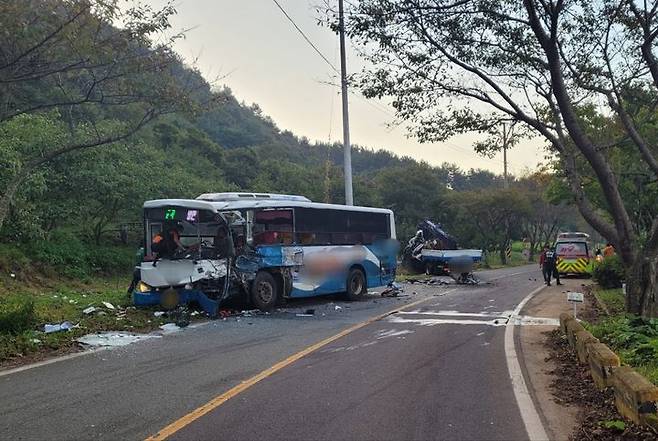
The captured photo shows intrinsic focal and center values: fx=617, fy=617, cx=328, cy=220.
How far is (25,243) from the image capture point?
2348 cm

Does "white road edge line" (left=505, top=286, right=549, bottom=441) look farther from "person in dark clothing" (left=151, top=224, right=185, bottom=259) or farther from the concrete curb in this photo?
"person in dark clothing" (left=151, top=224, right=185, bottom=259)

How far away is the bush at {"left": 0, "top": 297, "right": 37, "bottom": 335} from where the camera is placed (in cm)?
998

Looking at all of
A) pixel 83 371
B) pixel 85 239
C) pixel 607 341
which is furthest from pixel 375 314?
pixel 85 239

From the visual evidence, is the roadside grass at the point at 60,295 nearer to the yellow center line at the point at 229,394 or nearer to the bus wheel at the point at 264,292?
the bus wheel at the point at 264,292

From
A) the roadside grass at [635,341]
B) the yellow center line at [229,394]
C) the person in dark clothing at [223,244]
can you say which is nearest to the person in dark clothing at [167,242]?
the person in dark clothing at [223,244]

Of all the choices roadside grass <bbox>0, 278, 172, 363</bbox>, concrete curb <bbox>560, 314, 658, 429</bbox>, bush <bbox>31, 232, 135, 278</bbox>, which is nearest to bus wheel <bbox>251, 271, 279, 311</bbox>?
roadside grass <bbox>0, 278, 172, 363</bbox>

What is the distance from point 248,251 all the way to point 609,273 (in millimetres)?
16191

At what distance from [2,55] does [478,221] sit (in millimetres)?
48437

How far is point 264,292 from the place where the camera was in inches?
603

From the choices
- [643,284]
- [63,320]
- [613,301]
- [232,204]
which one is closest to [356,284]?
[232,204]

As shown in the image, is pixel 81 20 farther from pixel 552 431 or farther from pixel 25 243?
pixel 25 243

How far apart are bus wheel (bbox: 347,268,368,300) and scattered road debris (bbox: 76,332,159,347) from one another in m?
8.31

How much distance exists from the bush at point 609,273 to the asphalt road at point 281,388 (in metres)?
14.2

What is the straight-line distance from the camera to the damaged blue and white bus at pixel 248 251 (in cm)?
1373
